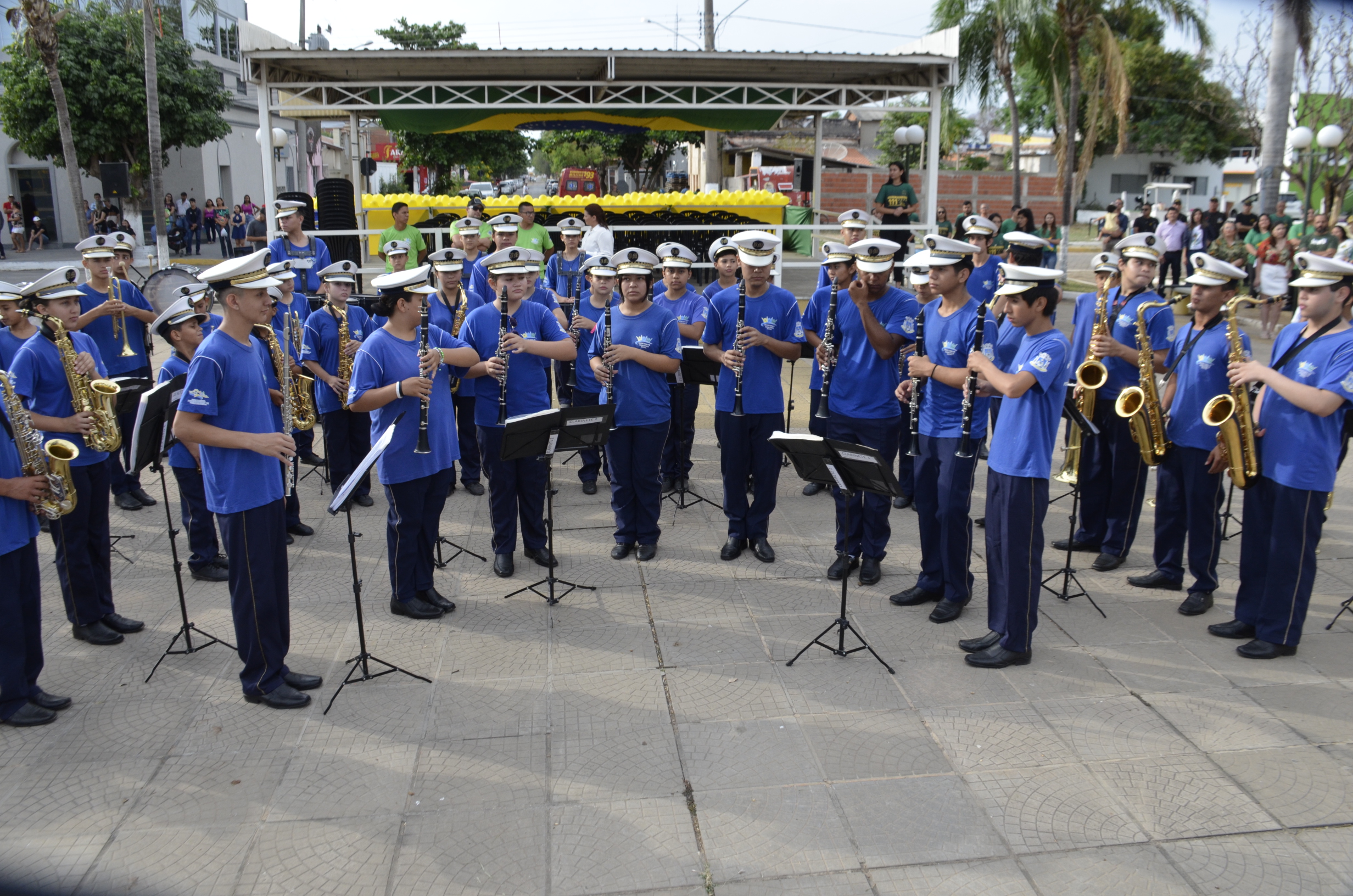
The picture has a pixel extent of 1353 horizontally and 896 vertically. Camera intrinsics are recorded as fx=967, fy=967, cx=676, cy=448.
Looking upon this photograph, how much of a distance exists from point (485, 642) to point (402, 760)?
1.31 metres

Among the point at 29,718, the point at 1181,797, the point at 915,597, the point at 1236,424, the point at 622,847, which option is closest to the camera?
the point at 622,847

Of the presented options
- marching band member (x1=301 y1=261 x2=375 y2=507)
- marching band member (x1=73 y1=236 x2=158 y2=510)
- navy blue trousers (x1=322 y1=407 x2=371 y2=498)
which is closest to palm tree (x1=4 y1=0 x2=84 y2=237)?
marching band member (x1=73 y1=236 x2=158 y2=510)

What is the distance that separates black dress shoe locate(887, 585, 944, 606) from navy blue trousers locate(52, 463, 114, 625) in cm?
491

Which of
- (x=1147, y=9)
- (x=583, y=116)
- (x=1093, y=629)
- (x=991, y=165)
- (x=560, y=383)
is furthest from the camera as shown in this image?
(x=991, y=165)

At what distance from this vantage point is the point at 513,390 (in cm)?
682

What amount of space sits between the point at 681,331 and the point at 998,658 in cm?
358

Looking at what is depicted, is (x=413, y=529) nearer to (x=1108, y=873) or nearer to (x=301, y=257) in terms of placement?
(x=1108, y=873)

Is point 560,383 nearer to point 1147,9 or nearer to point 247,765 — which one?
point 247,765

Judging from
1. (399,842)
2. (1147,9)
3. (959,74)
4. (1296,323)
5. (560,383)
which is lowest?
(399,842)

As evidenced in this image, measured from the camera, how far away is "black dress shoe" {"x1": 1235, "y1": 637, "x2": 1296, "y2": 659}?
18.0ft

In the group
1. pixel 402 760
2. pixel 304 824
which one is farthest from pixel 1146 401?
pixel 304 824

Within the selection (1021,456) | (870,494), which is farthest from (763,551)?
(1021,456)

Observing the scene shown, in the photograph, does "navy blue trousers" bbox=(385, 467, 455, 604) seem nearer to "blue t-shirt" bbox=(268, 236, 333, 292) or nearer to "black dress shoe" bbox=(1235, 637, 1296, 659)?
"blue t-shirt" bbox=(268, 236, 333, 292)

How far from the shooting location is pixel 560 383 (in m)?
8.80
